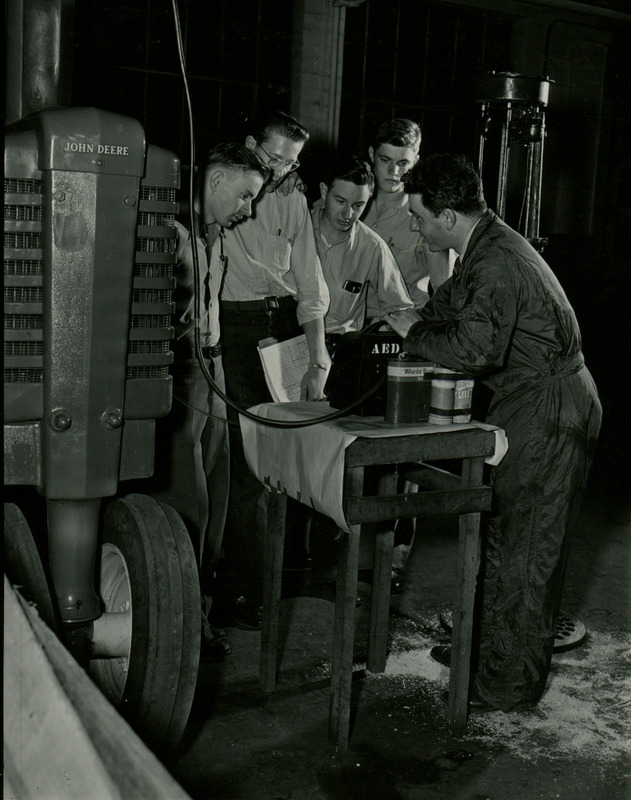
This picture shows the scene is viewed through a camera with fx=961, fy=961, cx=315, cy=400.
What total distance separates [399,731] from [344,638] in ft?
1.42

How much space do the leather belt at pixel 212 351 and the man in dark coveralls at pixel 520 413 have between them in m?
0.76

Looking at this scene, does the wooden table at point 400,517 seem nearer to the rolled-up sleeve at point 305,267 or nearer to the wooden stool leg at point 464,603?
the wooden stool leg at point 464,603

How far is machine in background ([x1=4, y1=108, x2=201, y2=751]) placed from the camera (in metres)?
2.29

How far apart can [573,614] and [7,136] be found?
10.5 ft

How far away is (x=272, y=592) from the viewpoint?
341cm

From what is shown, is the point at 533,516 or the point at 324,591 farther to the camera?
the point at 324,591

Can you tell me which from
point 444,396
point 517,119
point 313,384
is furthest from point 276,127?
point 444,396

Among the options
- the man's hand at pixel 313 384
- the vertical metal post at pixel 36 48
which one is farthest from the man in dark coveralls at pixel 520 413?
the vertical metal post at pixel 36 48

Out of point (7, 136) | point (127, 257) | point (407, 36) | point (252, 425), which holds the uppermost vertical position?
point (407, 36)

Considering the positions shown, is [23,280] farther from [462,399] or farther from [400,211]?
[400,211]

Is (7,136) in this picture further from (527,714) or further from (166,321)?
(527,714)

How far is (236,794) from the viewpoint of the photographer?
2.72 metres

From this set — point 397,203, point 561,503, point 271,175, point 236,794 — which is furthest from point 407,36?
point 236,794

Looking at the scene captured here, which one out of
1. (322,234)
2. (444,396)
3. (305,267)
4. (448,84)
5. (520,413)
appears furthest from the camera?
(448,84)
